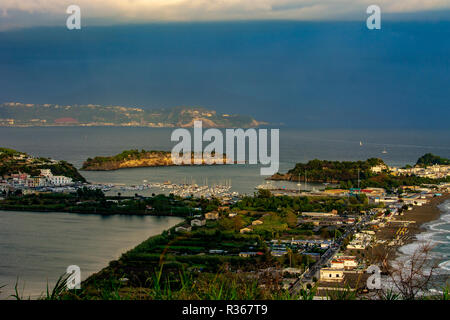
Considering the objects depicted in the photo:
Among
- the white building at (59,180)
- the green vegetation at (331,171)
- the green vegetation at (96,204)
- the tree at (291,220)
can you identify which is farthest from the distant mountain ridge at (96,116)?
the tree at (291,220)

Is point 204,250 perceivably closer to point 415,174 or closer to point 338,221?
point 338,221

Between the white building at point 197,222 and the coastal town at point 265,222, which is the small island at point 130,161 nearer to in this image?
the coastal town at point 265,222

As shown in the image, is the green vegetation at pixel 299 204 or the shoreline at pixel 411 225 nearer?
the shoreline at pixel 411 225

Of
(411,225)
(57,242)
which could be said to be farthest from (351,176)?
(57,242)

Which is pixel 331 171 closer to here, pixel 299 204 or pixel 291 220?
pixel 299 204

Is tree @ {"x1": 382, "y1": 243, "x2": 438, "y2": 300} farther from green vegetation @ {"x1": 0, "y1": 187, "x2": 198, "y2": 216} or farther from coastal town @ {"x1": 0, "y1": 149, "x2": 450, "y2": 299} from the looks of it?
green vegetation @ {"x1": 0, "y1": 187, "x2": 198, "y2": 216}

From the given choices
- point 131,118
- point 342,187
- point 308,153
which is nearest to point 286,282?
point 342,187
